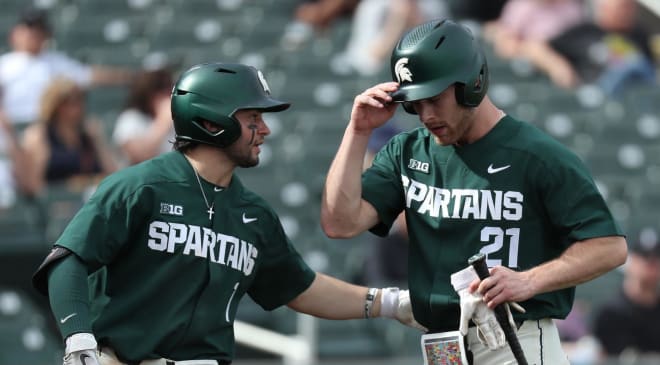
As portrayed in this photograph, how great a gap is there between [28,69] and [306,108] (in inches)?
105

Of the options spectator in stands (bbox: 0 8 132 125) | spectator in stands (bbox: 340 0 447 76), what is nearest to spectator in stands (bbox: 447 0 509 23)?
spectator in stands (bbox: 340 0 447 76)

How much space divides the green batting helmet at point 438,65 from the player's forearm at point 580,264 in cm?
60

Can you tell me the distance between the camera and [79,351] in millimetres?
4387

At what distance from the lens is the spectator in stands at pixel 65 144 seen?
9383 millimetres

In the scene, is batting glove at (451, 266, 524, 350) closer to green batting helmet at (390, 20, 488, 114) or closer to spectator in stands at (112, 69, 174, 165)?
green batting helmet at (390, 20, 488, 114)

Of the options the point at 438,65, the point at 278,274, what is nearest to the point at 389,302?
the point at 278,274

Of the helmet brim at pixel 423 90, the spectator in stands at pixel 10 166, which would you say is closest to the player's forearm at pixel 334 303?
the helmet brim at pixel 423 90

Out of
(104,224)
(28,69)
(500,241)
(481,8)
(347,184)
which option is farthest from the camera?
(481,8)

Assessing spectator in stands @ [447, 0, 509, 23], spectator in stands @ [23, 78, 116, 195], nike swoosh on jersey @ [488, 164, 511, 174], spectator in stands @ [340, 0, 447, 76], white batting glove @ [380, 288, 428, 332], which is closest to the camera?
nike swoosh on jersey @ [488, 164, 511, 174]

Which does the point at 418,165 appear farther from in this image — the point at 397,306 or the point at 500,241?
the point at 397,306

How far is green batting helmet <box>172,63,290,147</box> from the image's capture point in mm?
4822

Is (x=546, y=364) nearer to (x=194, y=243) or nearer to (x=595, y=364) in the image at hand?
(x=194, y=243)

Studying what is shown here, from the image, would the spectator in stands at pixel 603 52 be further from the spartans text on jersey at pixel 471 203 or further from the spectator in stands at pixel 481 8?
→ the spartans text on jersey at pixel 471 203

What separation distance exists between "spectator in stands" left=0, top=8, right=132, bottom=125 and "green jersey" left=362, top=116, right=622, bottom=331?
5777 millimetres
